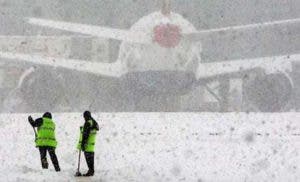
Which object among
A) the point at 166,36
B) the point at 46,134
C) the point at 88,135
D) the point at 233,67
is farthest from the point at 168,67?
the point at 88,135

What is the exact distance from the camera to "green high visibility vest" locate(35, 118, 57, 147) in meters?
12.9

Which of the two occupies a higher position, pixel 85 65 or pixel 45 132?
pixel 85 65

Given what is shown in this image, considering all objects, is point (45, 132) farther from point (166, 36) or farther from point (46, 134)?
point (166, 36)

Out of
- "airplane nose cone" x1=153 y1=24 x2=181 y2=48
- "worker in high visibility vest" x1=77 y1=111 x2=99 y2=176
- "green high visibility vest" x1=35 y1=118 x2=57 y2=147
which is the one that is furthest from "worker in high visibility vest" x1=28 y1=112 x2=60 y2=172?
"airplane nose cone" x1=153 y1=24 x2=181 y2=48

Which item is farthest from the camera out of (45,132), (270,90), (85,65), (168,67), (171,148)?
(85,65)

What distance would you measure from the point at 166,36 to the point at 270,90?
5.89 metres

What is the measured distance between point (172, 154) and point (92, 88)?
20.1 m

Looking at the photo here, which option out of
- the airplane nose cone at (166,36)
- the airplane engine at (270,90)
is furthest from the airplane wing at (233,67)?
the airplane nose cone at (166,36)

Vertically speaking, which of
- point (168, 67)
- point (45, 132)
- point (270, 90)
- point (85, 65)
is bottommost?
point (45, 132)

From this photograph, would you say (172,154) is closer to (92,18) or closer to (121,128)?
(121,128)

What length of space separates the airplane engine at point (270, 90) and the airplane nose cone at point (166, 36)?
5014mm

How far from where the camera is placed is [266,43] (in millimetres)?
40375

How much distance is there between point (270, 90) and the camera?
3008 cm

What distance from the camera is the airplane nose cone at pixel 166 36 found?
27297 mm
